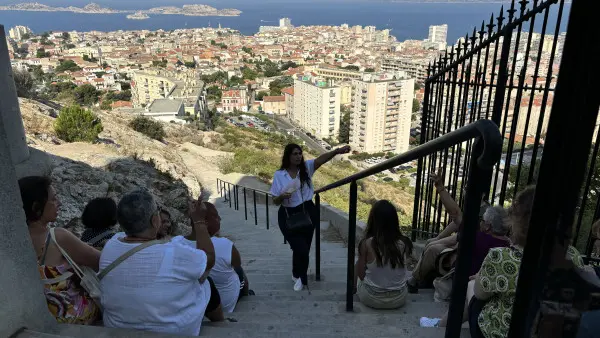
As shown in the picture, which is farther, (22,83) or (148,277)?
(22,83)

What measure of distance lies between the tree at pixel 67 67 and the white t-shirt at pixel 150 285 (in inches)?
3526

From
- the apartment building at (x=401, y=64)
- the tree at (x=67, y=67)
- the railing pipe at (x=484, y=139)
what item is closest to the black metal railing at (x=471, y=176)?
the railing pipe at (x=484, y=139)

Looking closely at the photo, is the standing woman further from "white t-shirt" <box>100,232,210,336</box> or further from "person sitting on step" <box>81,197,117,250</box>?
"white t-shirt" <box>100,232,210,336</box>

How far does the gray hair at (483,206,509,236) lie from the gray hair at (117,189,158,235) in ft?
6.72

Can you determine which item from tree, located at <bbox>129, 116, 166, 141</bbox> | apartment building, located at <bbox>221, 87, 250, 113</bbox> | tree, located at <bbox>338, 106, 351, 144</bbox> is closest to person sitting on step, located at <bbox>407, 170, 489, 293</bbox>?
tree, located at <bbox>129, 116, 166, 141</bbox>

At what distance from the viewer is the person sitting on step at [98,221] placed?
2750 mm

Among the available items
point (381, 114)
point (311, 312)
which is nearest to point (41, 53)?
point (381, 114)

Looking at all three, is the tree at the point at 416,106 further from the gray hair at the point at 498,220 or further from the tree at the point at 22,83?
the gray hair at the point at 498,220

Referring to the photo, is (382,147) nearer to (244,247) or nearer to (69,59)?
(244,247)

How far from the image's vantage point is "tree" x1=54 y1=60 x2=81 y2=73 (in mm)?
78062

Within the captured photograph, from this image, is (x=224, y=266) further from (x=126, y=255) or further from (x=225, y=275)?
(x=126, y=255)

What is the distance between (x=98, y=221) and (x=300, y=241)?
5.43 ft

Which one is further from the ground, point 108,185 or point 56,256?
point 56,256

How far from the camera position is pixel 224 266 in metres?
2.87
